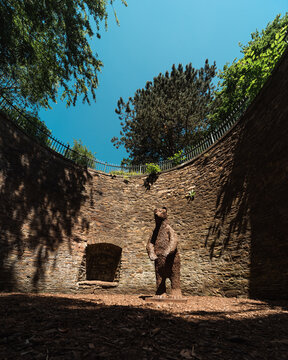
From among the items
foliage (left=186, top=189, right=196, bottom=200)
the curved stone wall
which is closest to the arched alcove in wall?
the curved stone wall

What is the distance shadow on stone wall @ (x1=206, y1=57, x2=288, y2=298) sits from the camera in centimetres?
466

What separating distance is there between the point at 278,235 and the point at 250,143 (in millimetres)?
3155

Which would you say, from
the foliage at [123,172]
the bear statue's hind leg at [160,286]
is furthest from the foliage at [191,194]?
the bear statue's hind leg at [160,286]

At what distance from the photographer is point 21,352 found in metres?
1.33

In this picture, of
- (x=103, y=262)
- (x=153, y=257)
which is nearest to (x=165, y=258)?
(x=153, y=257)

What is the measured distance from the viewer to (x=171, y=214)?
343 inches

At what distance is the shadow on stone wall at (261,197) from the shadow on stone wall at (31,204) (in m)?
6.23

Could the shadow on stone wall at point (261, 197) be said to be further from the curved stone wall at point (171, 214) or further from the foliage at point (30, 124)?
the foliage at point (30, 124)

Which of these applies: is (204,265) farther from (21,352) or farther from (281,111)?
(21,352)

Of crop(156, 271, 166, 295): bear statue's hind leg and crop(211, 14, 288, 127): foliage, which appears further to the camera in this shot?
crop(211, 14, 288, 127): foliage

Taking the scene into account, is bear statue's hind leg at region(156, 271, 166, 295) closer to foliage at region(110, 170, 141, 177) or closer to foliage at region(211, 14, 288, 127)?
foliage at region(110, 170, 141, 177)

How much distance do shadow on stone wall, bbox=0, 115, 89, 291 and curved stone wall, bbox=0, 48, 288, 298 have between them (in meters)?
0.04

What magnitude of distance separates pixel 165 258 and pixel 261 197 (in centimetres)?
334

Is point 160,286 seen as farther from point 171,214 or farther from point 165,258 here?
point 171,214
